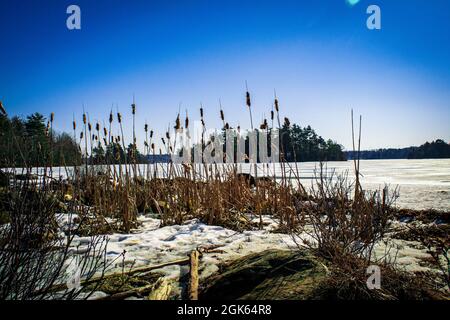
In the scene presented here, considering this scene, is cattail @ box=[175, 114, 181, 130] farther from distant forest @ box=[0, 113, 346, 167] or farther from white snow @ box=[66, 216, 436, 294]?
white snow @ box=[66, 216, 436, 294]

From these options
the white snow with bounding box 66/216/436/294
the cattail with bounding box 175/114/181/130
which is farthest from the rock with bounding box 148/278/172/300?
the cattail with bounding box 175/114/181/130

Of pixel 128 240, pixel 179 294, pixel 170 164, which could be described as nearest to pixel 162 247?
pixel 128 240

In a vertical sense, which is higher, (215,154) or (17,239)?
(215,154)

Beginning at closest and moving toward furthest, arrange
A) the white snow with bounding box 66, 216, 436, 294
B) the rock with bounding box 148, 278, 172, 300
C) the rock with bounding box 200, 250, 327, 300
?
the rock with bounding box 200, 250, 327, 300 → the rock with bounding box 148, 278, 172, 300 → the white snow with bounding box 66, 216, 436, 294

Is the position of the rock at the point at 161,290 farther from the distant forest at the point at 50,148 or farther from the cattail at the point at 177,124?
the cattail at the point at 177,124

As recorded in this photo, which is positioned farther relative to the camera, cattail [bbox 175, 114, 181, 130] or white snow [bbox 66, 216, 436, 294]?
cattail [bbox 175, 114, 181, 130]

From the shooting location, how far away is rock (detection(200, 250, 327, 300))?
1.23m

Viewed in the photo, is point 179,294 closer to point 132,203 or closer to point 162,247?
point 162,247

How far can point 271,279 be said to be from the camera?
4.46 feet

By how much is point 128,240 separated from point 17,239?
156 cm

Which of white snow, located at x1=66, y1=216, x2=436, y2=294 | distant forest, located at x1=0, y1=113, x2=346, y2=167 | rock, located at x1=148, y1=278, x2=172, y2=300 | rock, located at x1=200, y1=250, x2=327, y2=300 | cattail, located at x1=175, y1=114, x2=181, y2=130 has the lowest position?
white snow, located at x1=66, y1=216, x2=436, y2=294

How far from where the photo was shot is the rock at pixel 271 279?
123 cm
